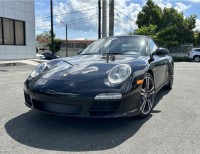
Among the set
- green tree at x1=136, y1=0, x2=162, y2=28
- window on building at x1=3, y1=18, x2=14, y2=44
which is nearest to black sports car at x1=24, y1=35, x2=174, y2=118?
window on building at x1=3, y1=18, x2=14, y2=44

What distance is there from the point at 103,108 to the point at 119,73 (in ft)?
1.77

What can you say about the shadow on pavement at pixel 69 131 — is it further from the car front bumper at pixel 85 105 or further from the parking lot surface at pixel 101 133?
the car front bumper at pixel 85 105

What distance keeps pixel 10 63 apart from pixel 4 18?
3.23 metres

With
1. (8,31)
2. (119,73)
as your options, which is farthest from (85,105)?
(8,31)

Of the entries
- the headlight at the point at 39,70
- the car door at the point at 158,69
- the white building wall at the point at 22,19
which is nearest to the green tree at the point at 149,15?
the white building wall at the point at 22,19

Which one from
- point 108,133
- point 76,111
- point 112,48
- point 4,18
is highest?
point 4,18

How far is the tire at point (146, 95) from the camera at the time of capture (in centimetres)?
391

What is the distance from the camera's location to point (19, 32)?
16.8 m

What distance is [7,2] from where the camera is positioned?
599 inches

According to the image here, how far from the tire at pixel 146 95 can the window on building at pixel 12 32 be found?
12709 mm

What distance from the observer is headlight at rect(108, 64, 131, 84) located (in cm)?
343

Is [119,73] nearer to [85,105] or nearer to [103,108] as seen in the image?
[103,108]

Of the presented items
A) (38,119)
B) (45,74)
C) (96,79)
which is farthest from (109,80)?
(38,119)

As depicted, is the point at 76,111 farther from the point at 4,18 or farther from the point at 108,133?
the point at 4,18
